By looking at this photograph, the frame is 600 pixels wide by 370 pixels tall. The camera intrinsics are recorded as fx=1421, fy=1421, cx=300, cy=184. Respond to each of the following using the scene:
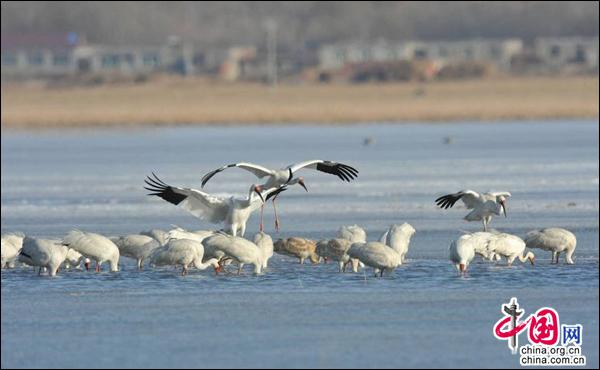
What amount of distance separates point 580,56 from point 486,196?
5996 centimetres

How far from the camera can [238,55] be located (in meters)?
78.6

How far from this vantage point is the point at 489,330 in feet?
26.0

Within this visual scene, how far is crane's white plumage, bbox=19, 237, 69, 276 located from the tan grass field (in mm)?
23917

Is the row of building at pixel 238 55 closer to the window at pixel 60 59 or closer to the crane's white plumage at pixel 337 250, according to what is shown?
the window at pixel 60 59

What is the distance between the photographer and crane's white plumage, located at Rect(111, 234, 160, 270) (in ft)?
35.2

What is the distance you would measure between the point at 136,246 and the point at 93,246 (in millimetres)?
516

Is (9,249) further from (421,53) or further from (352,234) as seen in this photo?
(421,53)

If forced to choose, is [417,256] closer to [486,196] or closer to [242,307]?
[486,196]

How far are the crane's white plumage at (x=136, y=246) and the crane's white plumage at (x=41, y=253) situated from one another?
2.14 ft

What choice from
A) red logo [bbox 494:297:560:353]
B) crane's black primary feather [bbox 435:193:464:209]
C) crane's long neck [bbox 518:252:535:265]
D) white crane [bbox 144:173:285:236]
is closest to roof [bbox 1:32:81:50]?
white crane [bbox 144:173:285:236]

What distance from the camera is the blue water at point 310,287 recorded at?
24.7ft

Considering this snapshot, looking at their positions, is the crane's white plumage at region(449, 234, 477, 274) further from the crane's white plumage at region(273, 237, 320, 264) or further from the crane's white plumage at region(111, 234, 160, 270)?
the crane's white plumage at region(111, 234, 160, 270)

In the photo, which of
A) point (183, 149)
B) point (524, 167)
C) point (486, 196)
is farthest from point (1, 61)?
point (486, 196)

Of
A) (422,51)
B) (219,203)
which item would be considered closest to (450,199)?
(219,203)
